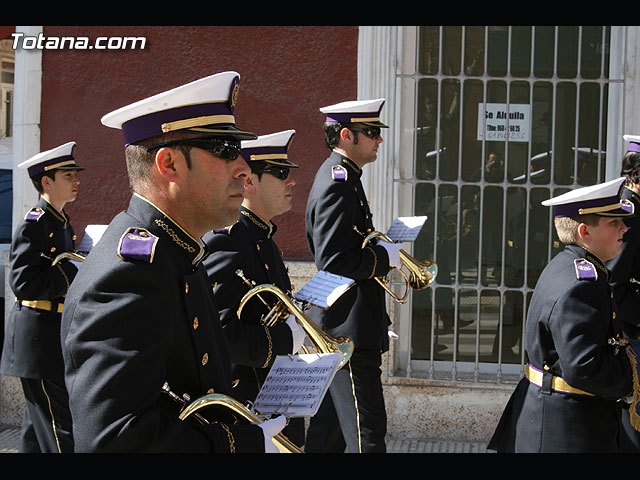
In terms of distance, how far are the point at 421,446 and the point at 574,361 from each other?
297cm

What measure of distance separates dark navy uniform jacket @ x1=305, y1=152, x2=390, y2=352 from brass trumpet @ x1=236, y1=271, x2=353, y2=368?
0.97 m

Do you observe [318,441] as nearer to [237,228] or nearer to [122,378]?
[237,228]

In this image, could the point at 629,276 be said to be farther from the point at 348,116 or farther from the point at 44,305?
the point at 44,305

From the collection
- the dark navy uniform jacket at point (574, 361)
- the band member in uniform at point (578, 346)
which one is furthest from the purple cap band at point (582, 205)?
the dark navy uniform jacket at point (574, 361)

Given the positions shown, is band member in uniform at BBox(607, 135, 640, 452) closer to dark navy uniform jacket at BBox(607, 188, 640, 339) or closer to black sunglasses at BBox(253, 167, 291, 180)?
dark navy uniform jacket at BBox(607, 188, 640, 339)

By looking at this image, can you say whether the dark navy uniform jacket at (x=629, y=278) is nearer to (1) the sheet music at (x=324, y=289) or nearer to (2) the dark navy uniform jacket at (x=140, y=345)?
(1) the sheet music at (x=324, y=289)

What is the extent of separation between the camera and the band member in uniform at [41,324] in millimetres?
5102

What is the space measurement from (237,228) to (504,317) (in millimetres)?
3121

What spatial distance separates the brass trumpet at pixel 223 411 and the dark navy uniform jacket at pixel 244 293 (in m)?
1.20

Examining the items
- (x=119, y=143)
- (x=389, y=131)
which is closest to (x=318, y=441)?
(x=389, y=131)

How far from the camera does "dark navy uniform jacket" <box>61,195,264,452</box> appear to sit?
197 cm

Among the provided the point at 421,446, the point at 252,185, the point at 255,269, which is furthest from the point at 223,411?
the point at 421,446

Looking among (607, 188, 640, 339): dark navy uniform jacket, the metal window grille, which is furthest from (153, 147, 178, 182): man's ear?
the metal window grille

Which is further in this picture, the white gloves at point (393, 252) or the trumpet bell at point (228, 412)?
the white gloves at point (393, 252)
